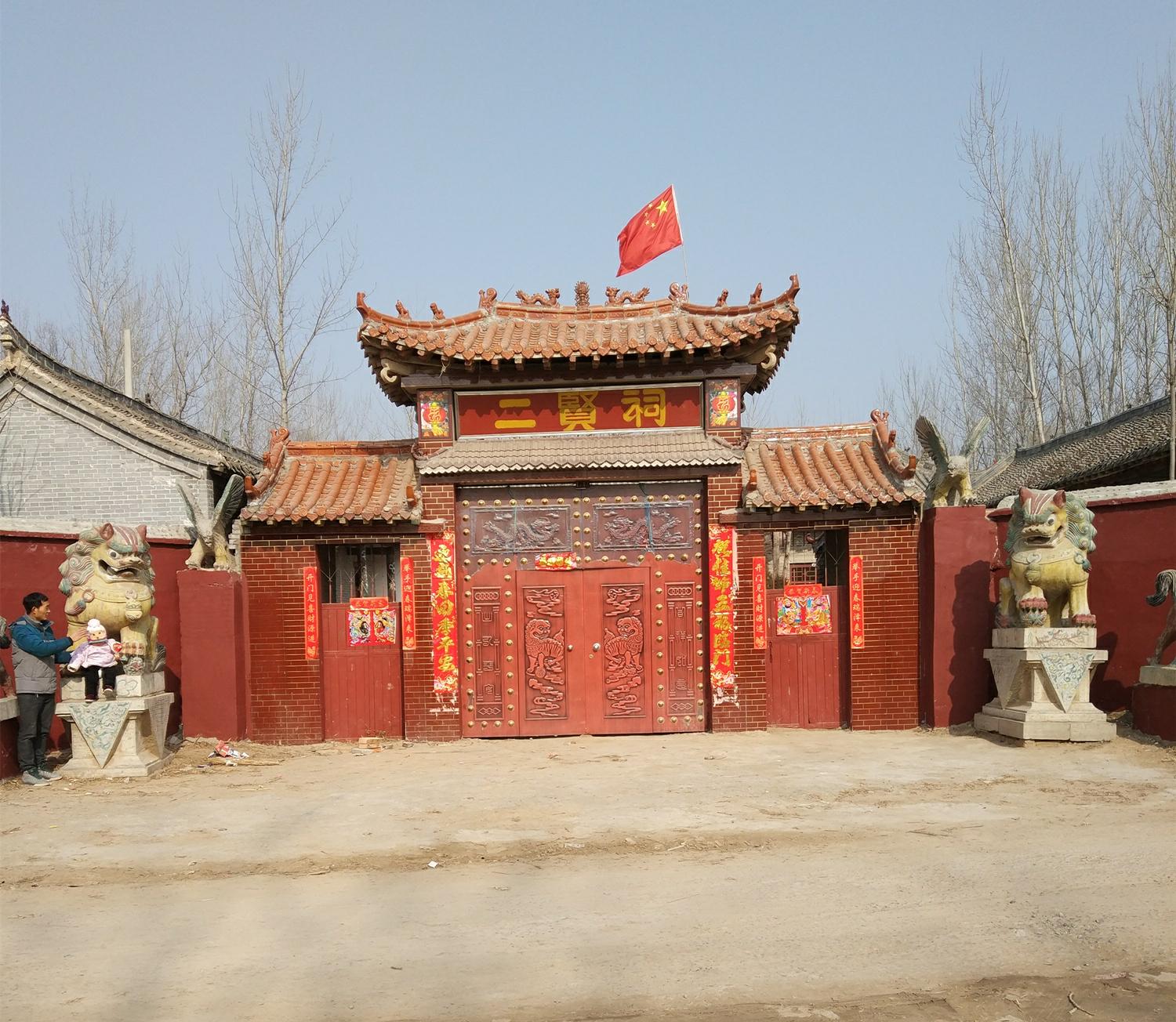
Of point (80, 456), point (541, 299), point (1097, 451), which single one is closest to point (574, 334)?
point (541, 299)

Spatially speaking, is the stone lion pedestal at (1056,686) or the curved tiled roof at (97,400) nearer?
the stone lion pedestal at (1056,686)

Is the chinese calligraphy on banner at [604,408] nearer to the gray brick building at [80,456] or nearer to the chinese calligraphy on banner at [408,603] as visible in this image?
the chinese calligraphy on banner at [408,603]

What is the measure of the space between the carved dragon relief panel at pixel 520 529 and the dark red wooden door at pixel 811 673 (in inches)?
88.6

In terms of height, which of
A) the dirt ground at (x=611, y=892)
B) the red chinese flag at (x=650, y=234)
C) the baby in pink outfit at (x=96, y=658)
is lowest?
the dirt ground at (x=611, y=892)

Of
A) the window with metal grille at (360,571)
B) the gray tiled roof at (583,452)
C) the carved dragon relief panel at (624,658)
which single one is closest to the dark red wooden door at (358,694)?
the window with metal grille at (360,571)

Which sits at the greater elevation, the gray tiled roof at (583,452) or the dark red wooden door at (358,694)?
the gray tiled roof at (583,452)

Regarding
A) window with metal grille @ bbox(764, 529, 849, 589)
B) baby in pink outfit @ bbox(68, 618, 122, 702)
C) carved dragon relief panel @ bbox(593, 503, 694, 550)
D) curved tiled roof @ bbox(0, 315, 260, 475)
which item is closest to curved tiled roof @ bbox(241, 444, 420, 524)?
carved dragon relief panel @ bbox(593, 503, 694, 550)

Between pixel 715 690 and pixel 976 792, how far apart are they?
336 centimetres

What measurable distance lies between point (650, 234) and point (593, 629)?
16.1 ft

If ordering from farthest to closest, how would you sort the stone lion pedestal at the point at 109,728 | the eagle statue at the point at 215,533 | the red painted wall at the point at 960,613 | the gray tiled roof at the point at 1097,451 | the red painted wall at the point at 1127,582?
the gray tiled roof at the point at 1097,451, the eagle statue at the point at 215,533, the red painted wall at the point at 960,613, the red painted wall at the point at 1127,582, the stone lion pedestal at the point at 109,728

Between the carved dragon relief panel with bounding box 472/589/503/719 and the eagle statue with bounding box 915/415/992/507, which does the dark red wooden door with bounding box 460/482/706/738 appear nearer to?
the carved dragon relief panel with bounding box 472/589/503/719

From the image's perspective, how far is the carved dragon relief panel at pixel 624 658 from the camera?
10344mm

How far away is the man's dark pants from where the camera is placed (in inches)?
316

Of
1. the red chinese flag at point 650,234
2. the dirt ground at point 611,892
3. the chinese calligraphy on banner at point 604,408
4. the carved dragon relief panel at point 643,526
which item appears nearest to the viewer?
the dirt ground at point 611,892
